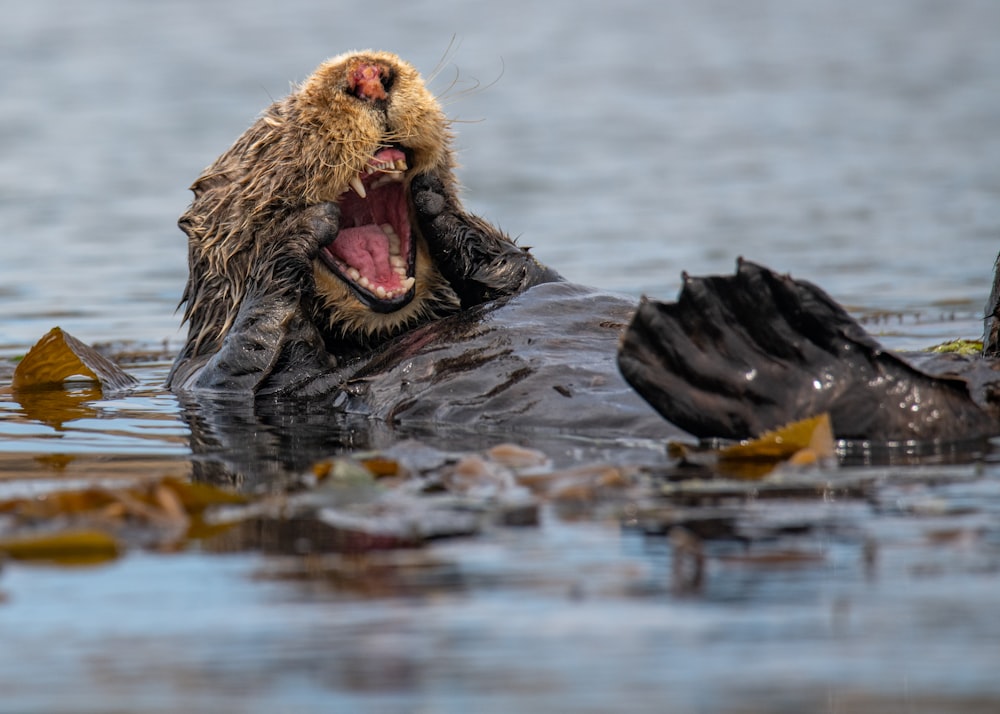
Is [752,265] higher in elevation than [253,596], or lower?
higher

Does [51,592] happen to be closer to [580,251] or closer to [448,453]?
[448,453]

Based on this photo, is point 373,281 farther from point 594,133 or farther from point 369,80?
point 594,133

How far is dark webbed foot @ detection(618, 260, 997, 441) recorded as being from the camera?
384cm

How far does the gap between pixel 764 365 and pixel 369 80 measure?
182 cm

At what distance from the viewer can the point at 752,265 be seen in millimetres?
3795

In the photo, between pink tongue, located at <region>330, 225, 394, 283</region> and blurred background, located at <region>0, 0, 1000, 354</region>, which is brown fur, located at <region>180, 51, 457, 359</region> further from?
blurred background, located at <region>0, 0, 1000, 354</region>

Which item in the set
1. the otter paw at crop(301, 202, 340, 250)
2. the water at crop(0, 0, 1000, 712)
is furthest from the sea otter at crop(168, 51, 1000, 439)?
the water at crop(0, 0, 1000, 712)

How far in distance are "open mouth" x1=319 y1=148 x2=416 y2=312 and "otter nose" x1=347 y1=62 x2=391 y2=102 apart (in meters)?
0.21

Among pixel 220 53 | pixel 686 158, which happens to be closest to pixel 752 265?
pixel 686 158

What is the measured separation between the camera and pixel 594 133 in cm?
1756

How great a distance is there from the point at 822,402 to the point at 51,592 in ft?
6.60

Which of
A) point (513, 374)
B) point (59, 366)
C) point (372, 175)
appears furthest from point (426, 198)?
point (59, 366)

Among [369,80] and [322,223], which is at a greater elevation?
[369,80]

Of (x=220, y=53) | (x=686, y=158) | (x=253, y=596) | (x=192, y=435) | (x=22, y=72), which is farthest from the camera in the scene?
(x=220, y=53)
